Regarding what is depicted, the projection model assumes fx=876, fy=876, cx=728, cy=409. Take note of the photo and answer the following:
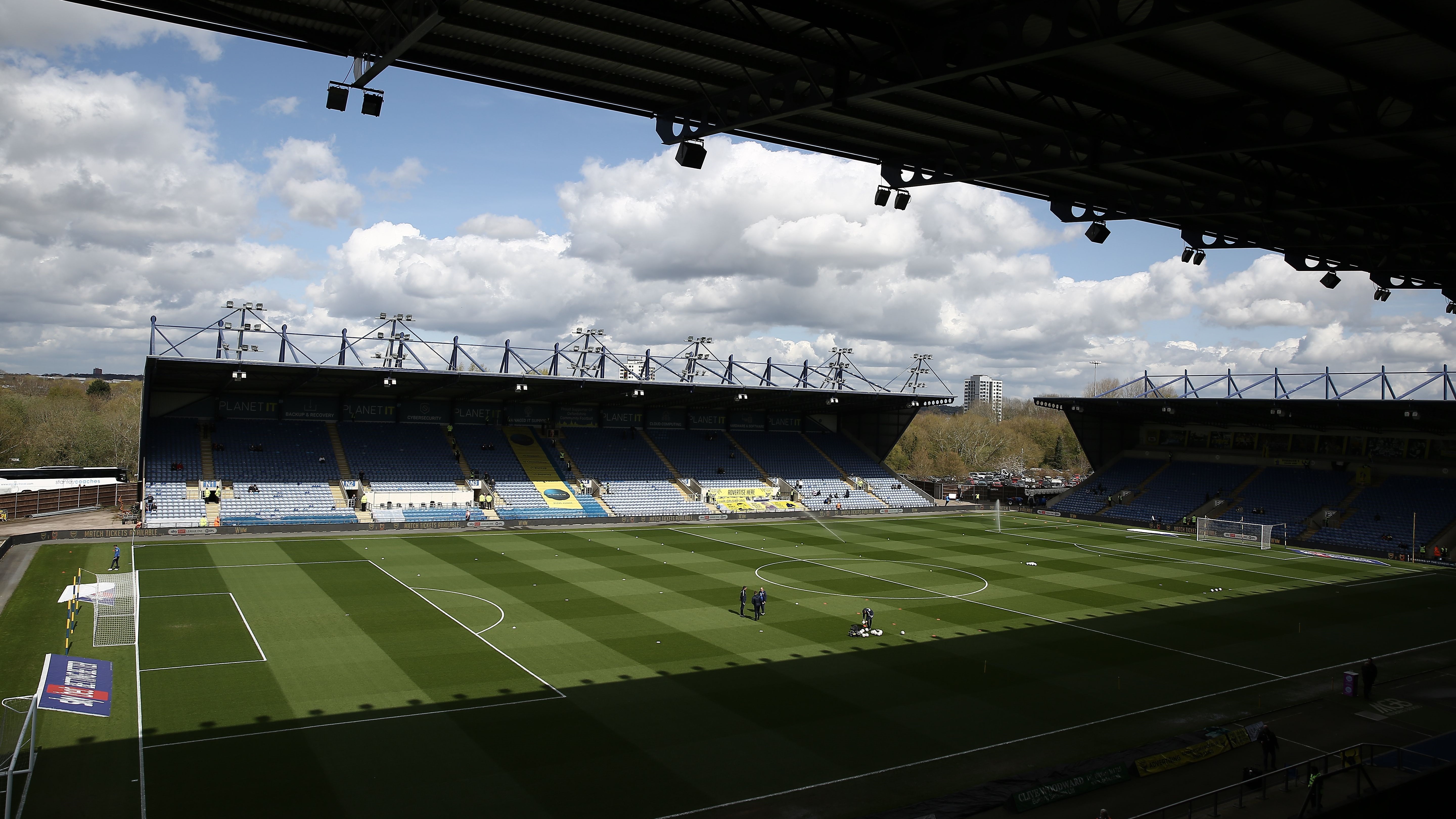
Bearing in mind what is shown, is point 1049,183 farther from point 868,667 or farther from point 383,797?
point 383,797

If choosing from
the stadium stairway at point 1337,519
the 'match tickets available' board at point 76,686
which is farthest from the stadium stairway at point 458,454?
the stadium stairway at point 1337,519

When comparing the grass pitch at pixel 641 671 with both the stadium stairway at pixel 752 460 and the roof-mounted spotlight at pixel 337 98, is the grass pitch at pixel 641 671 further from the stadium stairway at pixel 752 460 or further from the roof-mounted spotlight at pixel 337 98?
the stadium stairway at pixel 752 460

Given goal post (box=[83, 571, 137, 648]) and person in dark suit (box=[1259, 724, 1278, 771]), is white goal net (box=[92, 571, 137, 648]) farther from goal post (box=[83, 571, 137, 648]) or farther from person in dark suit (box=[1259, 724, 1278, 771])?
person in dark suit (box=[1259, 724, 1278, 771])

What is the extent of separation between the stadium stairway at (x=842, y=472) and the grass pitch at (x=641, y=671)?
26.9 meters

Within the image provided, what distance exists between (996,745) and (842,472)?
5393cm

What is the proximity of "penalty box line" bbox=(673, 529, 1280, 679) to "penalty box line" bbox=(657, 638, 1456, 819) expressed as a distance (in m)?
1.53

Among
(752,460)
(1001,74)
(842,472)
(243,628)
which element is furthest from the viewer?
(842,472)

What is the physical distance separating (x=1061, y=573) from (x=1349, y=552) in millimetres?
23640

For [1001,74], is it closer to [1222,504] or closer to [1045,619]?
[1045,619]

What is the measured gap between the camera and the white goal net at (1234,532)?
54.5 metres

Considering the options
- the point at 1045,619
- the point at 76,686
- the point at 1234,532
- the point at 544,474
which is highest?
the point at 544,474

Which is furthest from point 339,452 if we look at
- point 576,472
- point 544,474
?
point 576,472

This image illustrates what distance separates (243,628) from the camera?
26.9 metres

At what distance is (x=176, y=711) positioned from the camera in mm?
19641
